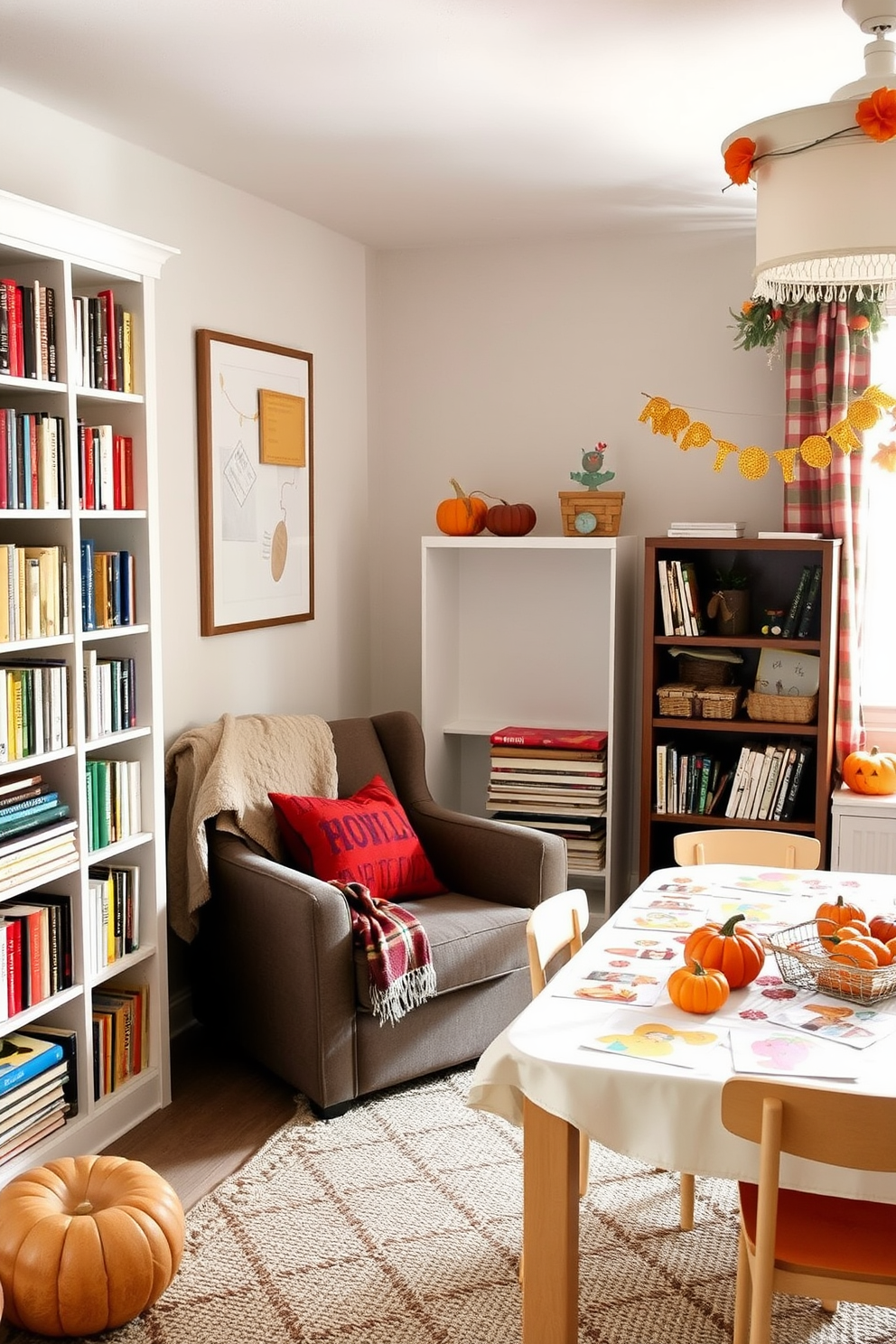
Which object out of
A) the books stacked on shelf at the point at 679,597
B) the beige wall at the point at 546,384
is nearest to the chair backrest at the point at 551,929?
the books stacked on shelf at the point at 679,597

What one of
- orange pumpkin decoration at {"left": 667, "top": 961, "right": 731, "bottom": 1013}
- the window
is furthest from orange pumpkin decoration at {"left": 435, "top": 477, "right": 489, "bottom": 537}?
orange pumpkin decoration at {"left": 667, "top": 961, "right": 731, "bottom": 1013}

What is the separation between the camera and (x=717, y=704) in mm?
4227

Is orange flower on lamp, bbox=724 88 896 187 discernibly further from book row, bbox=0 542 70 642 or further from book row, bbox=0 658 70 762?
book row, bbox=0 658 70 762

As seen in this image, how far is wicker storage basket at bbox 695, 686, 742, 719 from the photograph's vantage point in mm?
4215

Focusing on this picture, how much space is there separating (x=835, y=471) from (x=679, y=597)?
67 cm

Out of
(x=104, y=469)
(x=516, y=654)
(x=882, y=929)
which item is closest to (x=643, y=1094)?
(x=882, y=929)

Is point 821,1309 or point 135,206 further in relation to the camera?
point 135,206

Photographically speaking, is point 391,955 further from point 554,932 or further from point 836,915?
point 836,915

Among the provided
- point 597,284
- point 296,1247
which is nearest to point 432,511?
point 597,284

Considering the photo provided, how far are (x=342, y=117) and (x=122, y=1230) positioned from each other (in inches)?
106

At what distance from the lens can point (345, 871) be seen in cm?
350

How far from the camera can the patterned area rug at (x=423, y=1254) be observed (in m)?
2.35

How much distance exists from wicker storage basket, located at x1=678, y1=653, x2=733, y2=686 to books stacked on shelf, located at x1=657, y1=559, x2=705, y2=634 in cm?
15

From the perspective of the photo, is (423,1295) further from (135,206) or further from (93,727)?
(135,206)
